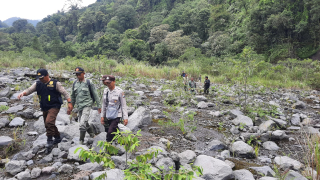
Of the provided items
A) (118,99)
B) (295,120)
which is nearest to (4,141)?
(118,99)

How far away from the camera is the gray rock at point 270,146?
3.85m

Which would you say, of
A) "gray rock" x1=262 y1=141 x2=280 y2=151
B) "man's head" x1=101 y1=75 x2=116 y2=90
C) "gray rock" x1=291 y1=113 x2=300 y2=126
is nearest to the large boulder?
"man's head" x1=101 y1=75 x2=116 y2=90

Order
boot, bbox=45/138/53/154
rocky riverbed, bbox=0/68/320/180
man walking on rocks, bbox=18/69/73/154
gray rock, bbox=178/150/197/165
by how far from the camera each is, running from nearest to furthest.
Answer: rocky riverbed, bbox=0/68/320/180, gray rock, bbox=178/150/197/165, boot, bbox=45/138/53/154, man walking on rocks, bbox=18/69/73/154

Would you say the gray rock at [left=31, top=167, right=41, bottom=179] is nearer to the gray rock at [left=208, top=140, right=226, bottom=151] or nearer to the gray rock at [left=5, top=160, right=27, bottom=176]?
the gray rock at [left=5, top=160, right=27, bottom=176]

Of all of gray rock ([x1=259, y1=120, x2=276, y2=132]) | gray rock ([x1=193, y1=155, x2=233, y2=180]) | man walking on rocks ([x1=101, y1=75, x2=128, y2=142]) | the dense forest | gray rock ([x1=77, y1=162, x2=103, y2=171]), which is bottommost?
gray rock ([x1=259, y1=120, x2=276, y2=132])

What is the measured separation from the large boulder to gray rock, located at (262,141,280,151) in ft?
9.45

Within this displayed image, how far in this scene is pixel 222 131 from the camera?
15.9 ft

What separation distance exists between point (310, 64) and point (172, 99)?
15521 millimetres

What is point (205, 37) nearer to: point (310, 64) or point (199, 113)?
point (310, 64)

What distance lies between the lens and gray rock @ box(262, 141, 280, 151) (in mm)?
3854

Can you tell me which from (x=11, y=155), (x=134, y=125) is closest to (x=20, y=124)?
(x=11, y=155)

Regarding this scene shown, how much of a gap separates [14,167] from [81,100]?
4.65 feet

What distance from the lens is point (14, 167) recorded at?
266 cm

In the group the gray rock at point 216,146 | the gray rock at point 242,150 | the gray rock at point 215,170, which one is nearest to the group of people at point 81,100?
the gray rock at point 215,170
